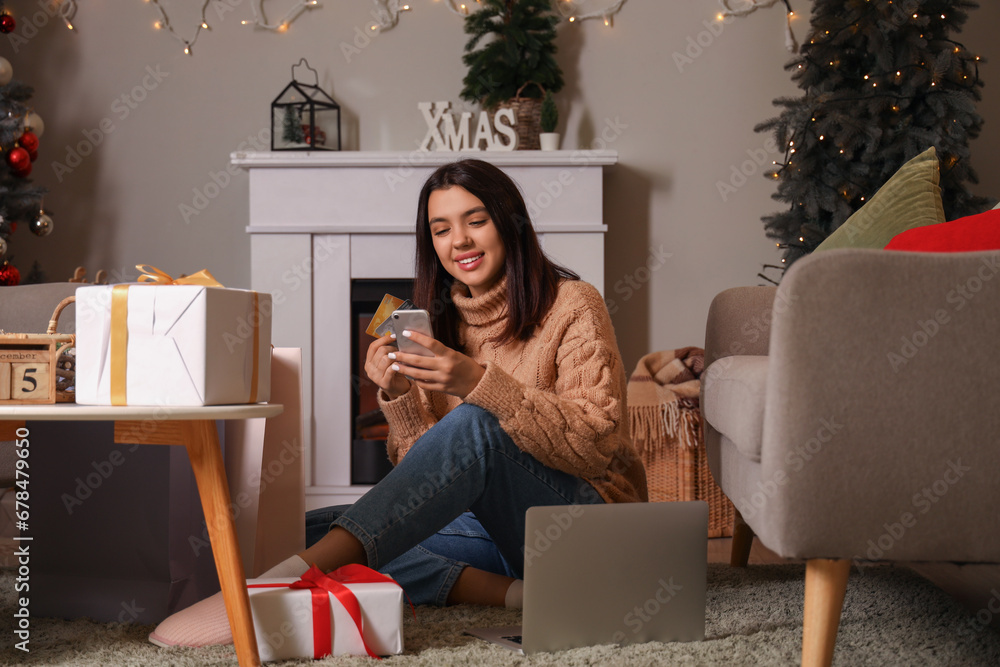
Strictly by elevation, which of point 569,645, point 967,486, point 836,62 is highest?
point 836,62

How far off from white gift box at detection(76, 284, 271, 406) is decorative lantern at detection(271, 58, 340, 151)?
1.99 meters

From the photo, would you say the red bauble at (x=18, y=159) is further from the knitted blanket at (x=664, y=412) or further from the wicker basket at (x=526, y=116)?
the knitted blanket at (x=664, y=412)

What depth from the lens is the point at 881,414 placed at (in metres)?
0.90

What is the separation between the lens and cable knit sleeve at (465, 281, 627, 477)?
48.1 inches

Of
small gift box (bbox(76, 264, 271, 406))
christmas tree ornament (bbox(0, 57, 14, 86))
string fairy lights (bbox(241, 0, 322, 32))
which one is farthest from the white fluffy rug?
string fairy lights (bbox(241, 0, 322, 32))

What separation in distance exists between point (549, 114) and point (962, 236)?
5.84 ft

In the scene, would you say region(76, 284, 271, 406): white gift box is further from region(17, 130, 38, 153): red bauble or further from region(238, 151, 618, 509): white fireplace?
region(17, 130, 38, 153): red bauble

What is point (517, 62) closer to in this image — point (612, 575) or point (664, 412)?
point (664, 412)

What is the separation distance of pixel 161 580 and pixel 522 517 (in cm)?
55

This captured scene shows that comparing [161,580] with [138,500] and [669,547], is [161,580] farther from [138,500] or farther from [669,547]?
[669,547]

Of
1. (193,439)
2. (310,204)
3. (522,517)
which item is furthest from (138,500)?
(310,204)

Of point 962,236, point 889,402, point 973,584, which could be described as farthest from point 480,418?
point 973,584

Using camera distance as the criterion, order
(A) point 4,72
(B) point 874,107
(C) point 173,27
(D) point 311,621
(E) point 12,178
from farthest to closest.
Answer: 1. (C) point 173,27
2. (E) point 12,178
3. (A) point 4,72
4. (B) point 874,107
5. (D) point 311,621

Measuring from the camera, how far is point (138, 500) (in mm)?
1261
